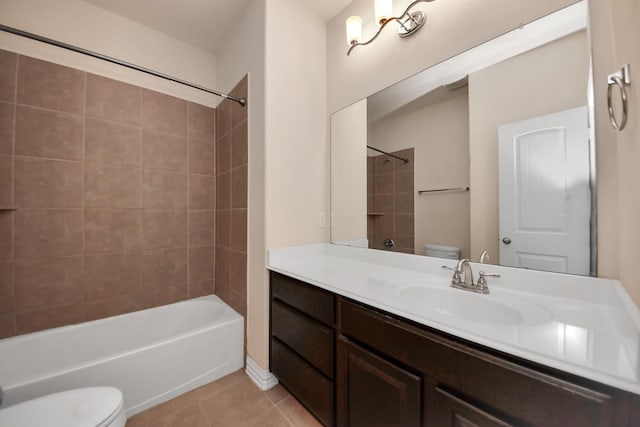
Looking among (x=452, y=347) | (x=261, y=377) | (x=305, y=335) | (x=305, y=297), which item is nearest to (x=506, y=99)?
(x=452, y=347)

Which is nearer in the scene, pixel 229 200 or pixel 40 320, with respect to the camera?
pixel 40 320

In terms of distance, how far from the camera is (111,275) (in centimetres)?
178

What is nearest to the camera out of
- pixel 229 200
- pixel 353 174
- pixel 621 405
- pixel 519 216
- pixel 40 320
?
pixel 621 405

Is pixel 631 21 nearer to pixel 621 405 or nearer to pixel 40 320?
pixel 621 405

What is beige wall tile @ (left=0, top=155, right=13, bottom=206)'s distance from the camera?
144 cm

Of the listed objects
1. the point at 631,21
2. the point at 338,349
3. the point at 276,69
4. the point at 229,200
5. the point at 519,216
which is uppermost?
the point at 276,69

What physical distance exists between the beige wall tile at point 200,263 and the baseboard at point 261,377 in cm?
92

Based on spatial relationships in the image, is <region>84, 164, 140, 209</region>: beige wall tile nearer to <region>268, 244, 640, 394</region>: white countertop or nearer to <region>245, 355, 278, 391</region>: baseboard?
<region>268, 244, 640, 394</region>: white countertop

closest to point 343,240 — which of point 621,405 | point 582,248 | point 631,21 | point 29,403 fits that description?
point 582,248

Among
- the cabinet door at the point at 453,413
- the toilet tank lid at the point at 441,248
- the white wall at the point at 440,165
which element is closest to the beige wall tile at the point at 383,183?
the white wall at the point at 440,165

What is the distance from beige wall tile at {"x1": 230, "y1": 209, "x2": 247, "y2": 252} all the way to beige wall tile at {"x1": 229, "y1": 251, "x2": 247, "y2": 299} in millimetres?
58

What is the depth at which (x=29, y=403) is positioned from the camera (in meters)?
0.92

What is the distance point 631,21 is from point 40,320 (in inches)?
118

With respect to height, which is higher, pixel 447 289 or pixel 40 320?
pixel 447 289
